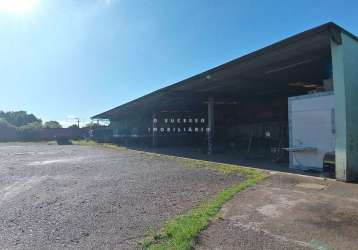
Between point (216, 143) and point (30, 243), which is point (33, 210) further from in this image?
point (216, 143)

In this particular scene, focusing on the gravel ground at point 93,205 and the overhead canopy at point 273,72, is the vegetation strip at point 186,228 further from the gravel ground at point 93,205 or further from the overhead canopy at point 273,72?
the overhead canopy at point 273,72

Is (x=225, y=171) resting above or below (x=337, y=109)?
below

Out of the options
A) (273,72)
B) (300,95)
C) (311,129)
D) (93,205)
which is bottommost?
(93,205)

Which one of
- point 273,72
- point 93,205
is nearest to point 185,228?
point 93,205

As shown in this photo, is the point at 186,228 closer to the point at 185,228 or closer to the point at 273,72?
the point at 185,228

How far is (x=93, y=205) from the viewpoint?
6.49 m

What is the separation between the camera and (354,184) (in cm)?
784

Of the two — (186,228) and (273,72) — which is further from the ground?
(273,72)

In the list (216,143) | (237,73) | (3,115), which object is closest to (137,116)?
(216,143)

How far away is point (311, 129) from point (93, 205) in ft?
24.3

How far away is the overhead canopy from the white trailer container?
1723 mm

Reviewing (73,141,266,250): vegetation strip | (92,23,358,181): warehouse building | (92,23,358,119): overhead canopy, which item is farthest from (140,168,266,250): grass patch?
(92,23,358,119): overhead canopy

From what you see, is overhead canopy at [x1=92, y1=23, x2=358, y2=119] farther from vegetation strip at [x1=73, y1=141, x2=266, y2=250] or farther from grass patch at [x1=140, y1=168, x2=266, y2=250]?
grass patch at [x1=140, y1=168, x2=266, y2=250]

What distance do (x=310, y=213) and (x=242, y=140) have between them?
890 inches
